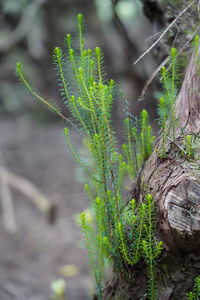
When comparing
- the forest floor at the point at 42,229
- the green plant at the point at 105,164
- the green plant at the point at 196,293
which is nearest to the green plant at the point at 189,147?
the green plant at the point at 105,164

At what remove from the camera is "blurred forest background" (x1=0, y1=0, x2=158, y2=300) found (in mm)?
3715

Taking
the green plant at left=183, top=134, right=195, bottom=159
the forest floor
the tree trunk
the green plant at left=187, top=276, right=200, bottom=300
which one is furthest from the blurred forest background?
the green plant at left=187, top=276, right=200, bottom=300

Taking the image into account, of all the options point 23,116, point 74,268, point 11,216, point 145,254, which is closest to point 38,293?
point 74,268

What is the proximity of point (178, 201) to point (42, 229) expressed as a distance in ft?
10.5

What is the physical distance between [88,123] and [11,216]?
318cm

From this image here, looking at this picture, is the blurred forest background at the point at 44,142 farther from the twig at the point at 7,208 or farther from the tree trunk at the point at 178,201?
the tree trunk at the point at 178,201

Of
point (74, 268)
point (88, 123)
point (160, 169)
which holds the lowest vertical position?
point (160, 169)

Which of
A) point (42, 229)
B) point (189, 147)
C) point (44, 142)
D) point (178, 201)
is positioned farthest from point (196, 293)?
point (44, 142)

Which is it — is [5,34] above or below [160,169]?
above

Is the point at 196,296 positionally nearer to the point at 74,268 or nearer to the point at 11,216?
the point at 74,268

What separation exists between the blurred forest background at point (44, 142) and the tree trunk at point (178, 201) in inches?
40.4

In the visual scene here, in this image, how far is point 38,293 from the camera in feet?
11.0

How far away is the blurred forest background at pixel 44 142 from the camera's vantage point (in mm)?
3715

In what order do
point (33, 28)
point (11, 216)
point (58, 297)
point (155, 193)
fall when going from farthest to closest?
1. point (33, 28)
2. point (11, 216)
3. point (58, 297)
4. point (155, 193)
